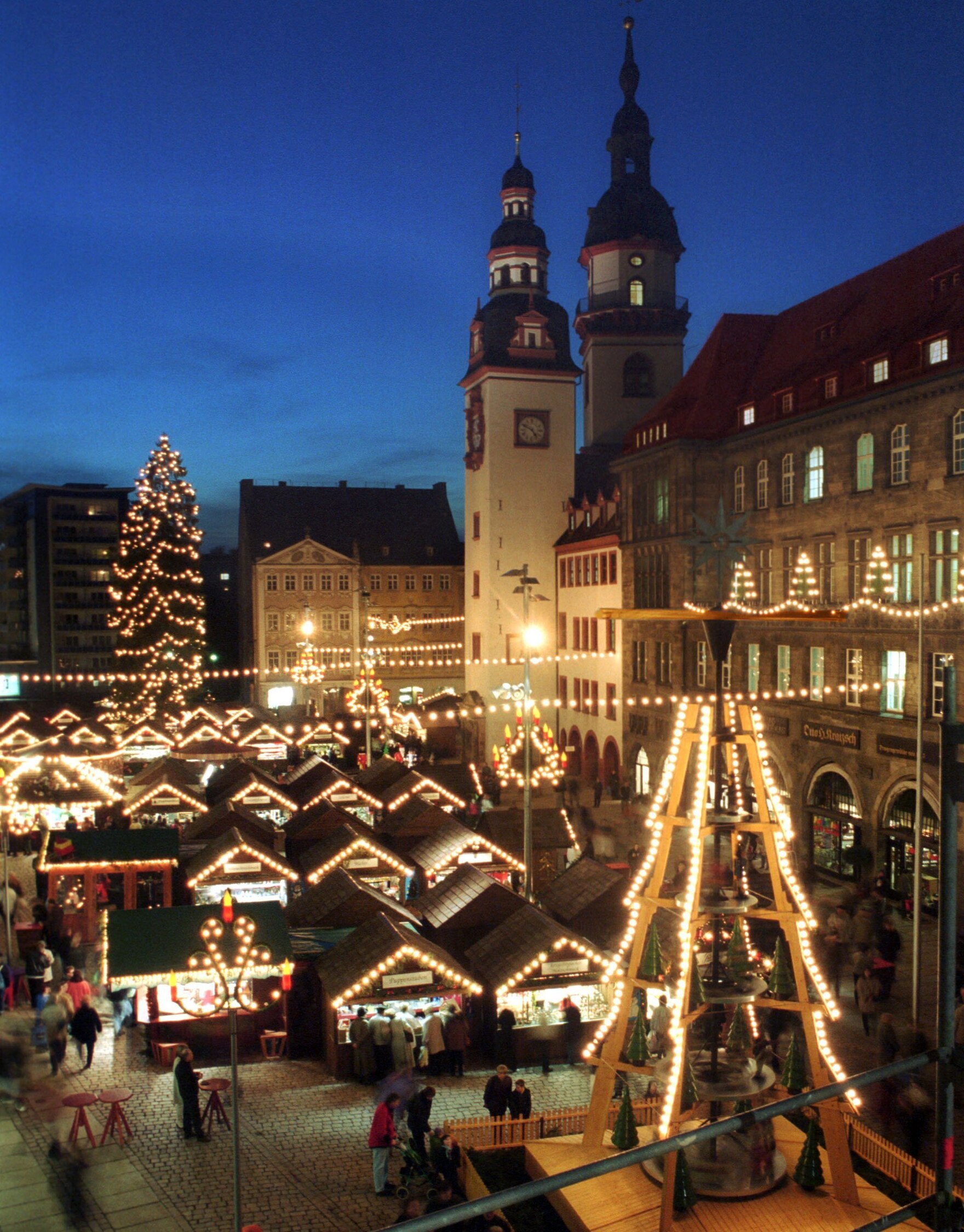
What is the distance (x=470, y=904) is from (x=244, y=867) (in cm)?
607

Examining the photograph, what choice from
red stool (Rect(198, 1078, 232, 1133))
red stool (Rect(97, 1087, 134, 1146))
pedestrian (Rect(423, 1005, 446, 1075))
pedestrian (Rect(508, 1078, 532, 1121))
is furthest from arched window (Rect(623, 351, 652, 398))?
red stool (Rect(97, 1087, 134, 1146))

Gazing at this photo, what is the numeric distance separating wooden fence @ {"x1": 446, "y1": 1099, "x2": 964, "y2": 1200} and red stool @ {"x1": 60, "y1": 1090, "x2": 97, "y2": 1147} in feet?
14.5

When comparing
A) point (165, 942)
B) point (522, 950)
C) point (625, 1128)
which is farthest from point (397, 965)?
point (625, 1128)

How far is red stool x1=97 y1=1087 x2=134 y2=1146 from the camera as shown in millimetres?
13031

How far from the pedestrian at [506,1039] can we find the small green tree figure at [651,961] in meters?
5.26

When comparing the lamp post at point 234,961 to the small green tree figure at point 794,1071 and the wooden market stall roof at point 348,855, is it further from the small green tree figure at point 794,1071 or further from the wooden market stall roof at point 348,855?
the wooden market stall roof at point 348,855

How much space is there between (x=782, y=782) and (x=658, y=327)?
28.2 metres

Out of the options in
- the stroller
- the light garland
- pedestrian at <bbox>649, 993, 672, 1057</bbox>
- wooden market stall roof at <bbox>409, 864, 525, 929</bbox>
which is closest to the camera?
the stroller

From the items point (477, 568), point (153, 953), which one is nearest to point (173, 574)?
point (477, 568)

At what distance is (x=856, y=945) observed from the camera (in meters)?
19.1

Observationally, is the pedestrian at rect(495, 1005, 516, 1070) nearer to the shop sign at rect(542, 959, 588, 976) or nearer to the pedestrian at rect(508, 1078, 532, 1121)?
the shop sign at rect(542, 959, 588, 976)

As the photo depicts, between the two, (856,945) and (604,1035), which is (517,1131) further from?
(856,945)

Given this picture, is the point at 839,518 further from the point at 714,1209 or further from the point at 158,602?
the point at 158,602

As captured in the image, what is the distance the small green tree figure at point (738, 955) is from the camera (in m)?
11.0
